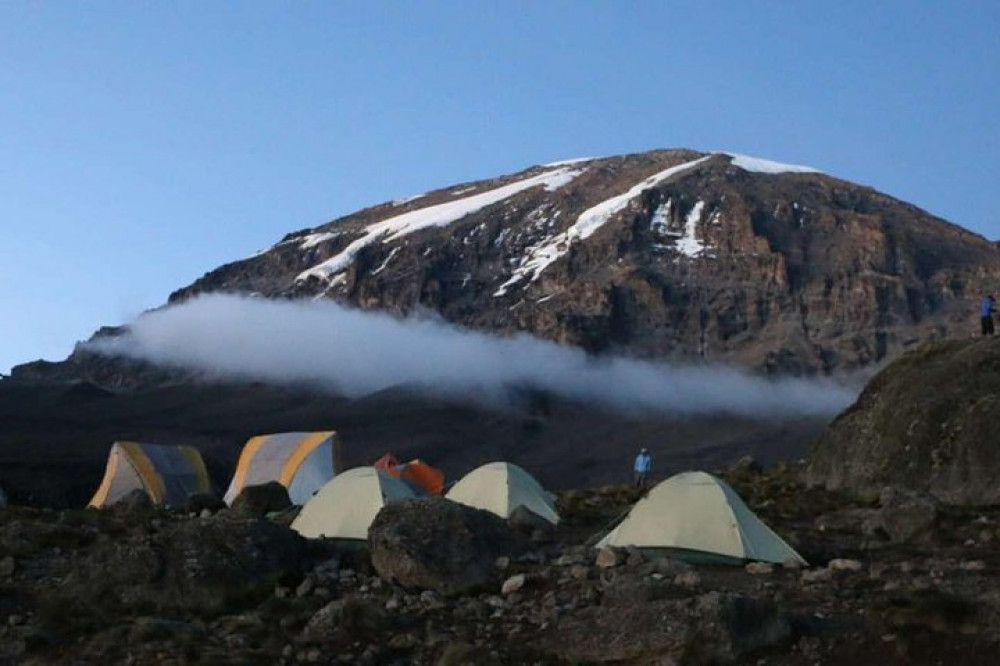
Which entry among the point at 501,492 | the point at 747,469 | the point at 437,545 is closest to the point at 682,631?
the point at 437,545

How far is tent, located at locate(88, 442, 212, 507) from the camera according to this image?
50.7 m

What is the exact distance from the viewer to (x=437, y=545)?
1803 cm

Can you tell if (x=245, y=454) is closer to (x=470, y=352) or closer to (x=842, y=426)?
(x=842, y=426)

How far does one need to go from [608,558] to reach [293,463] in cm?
3498

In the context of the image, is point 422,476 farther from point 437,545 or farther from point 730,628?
point 730,628

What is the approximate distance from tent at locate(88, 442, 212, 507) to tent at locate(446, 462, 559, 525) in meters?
23.4

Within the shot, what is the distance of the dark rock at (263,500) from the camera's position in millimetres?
29750

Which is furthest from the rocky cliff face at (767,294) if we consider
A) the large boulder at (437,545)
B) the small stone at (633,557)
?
the small stone at (633,557)

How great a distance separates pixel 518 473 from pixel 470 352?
150197 millimetres

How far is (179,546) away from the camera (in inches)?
731

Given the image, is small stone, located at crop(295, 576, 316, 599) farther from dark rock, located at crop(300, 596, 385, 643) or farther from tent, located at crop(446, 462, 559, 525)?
tent, located at crop(446, 462, 559, 525)

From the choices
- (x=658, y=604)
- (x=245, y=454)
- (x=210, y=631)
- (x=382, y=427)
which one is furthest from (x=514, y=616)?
(x=382, y=427)

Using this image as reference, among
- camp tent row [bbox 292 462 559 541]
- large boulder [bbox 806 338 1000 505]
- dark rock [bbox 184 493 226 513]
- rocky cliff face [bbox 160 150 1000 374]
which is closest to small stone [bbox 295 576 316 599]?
camp tent row [bbox 292 462 559 541]

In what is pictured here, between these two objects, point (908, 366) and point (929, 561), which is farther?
point (908, 366)
